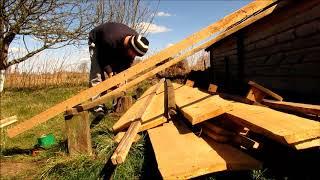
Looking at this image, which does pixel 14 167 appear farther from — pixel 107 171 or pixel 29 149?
pixel 107 171

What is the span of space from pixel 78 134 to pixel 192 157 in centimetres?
180

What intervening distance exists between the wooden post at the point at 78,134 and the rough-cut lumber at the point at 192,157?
90 cm

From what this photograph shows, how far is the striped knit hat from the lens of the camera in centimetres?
553

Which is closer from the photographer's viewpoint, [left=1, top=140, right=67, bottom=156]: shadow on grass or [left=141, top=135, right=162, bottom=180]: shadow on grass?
[left=141, top=135, right=162, bottom=180]: shadow on grass

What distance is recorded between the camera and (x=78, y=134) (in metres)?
4.06

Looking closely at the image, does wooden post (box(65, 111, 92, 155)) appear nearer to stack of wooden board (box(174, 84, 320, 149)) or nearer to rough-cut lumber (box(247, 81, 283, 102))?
stack of wooden board (box(174, 84, 320, 149))

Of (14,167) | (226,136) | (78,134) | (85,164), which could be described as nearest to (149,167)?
(85,164)

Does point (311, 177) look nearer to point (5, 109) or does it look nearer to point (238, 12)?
point (238, 12)

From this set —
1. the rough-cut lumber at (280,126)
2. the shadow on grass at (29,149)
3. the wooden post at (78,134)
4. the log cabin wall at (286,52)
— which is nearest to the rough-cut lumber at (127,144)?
the wooden post at (78,134)

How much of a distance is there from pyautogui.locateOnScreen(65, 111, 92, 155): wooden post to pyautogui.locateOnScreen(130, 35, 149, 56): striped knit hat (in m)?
1.86

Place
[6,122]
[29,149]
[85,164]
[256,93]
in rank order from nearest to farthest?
[85,164], [256,93], [29,149], [6,122]

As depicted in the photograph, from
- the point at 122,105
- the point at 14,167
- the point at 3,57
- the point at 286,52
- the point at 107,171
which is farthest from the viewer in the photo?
the point at 3,57

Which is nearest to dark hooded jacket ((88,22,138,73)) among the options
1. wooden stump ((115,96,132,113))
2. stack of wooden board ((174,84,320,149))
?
wooden stump ((115,96,132,113))

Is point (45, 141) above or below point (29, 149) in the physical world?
above
